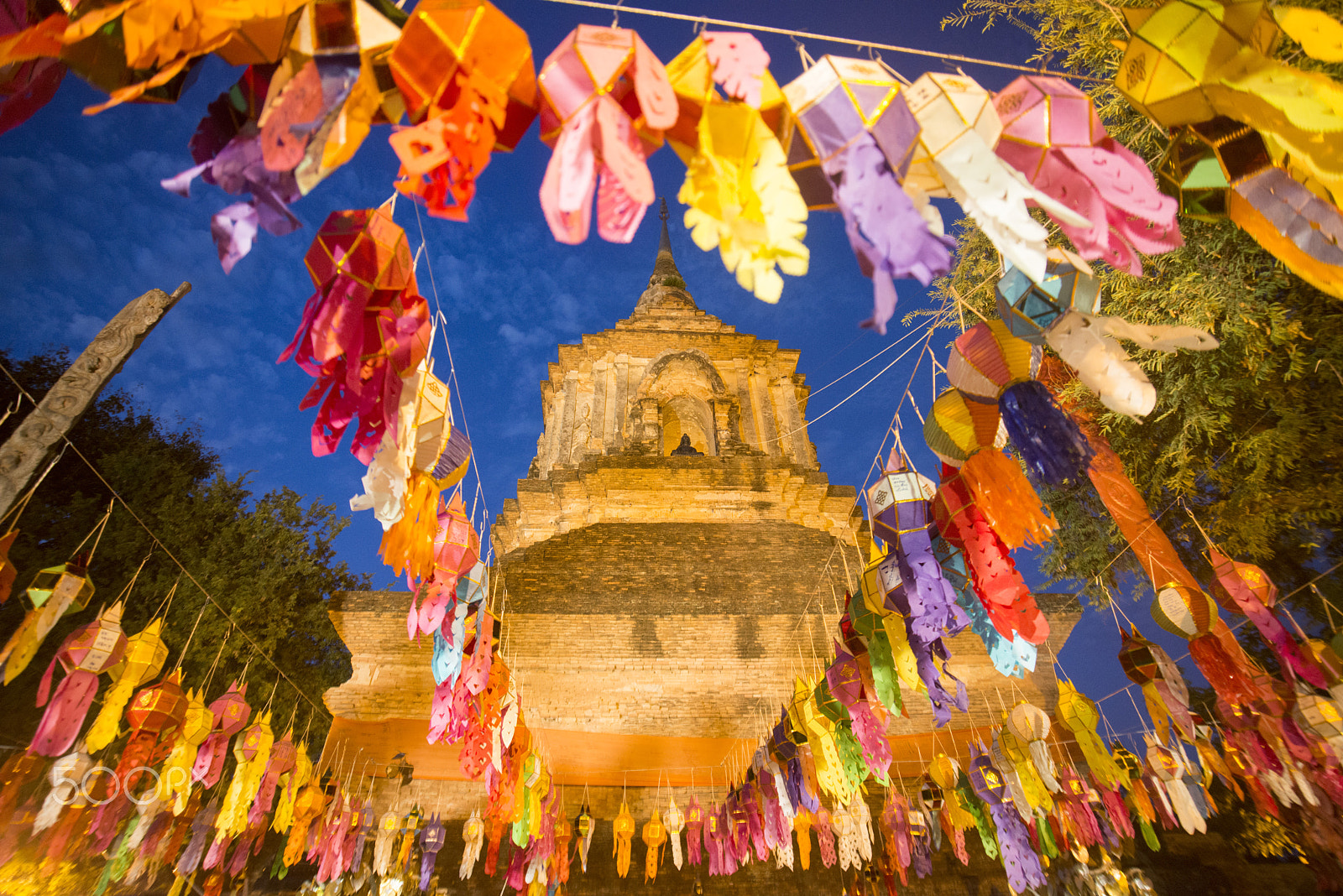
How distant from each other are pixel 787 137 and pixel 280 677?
14718 mm

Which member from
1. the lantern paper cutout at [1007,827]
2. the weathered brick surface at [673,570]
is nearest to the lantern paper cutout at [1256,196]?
the lantern paper cutout at [1007,827]

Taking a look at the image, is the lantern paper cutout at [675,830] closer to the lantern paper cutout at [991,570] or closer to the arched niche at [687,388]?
the lantern paper cutout at [991,570]

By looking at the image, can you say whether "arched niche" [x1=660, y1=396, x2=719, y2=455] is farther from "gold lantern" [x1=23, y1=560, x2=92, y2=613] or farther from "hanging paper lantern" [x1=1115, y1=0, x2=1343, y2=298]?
"hanging paper lantern" [x1=1115, y1=0, x2=1343, y2=298]

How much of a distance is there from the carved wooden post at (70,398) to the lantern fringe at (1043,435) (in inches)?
200

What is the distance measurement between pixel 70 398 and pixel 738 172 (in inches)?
160

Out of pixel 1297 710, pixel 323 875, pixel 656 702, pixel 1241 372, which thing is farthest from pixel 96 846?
pixel 1241 372

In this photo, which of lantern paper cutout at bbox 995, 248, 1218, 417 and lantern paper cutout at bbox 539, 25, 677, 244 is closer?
lantern paper cutout at bbox 539, 25, 677, 244

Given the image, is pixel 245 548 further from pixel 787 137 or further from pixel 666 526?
pixel 787 137

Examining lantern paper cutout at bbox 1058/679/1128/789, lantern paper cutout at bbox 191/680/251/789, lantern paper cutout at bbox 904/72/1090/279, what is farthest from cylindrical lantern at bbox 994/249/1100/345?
lantern paper cutout at bbox 191/680/251/789

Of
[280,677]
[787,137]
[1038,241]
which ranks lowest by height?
[1038,241]

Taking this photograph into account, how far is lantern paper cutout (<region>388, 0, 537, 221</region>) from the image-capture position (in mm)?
1805

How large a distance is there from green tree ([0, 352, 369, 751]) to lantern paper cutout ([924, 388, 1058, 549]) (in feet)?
34.4

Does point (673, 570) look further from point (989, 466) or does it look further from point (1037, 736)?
point (989, 466)

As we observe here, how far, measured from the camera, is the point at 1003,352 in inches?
114
